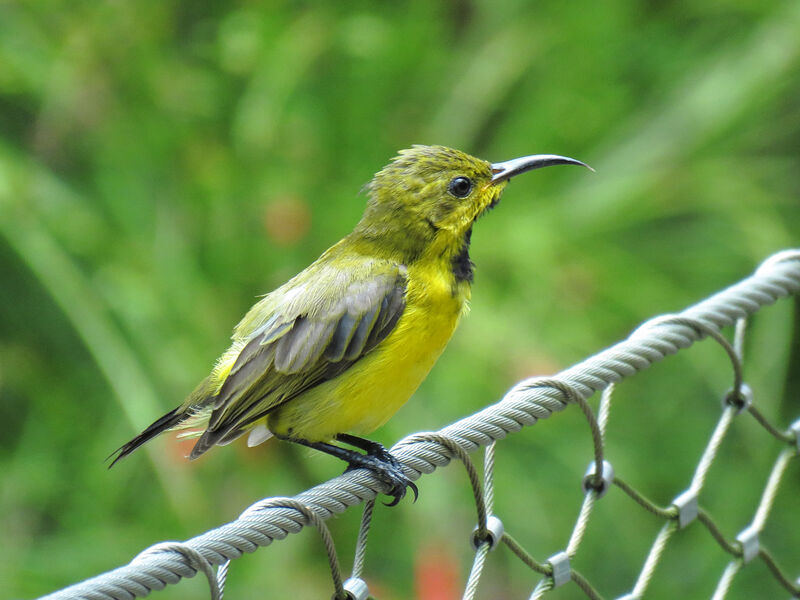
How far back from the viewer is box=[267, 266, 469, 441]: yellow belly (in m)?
2.37

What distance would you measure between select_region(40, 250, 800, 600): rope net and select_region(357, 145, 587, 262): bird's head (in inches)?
24.2

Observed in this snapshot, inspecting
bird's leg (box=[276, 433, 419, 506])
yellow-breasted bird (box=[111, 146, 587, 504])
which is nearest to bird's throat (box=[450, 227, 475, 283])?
yellow-breasted bird (box=[111, 146, 587, 504])

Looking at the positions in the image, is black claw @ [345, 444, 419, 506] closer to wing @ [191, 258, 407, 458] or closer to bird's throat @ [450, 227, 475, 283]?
wing @ [191, 258, 407, 458]

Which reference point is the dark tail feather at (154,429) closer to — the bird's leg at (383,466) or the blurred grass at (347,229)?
the bird's leg at (383,466)

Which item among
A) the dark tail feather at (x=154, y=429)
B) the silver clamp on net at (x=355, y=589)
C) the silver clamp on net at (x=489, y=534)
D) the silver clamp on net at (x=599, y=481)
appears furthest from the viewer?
the dark tail feather at (x=154, y=429)

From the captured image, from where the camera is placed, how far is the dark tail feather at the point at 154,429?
2338mm

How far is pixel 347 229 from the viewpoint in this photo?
14.3 feet

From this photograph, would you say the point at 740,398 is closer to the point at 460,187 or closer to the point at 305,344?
the point at 460,187

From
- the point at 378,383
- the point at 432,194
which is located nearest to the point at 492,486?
the point at 378,383

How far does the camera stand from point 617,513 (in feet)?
14.0

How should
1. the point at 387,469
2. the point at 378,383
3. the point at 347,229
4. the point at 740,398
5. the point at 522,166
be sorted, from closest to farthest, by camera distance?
1. the point at 387,469
2. the point at 378,383
3. the point at 740,398
4. the point at 522,166
5. the point at 347,229

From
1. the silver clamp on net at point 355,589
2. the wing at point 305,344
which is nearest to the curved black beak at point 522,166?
the wing at point 305,344

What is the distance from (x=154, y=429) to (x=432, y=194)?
0.86 metres

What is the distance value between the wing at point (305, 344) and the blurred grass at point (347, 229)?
1447mm
